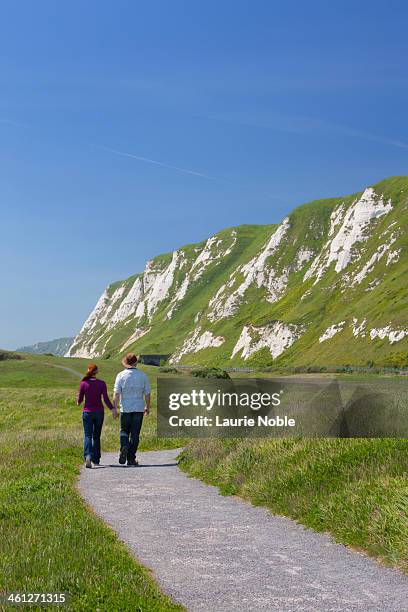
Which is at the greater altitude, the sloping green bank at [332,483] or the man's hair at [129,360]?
the man's hair at [129,360]

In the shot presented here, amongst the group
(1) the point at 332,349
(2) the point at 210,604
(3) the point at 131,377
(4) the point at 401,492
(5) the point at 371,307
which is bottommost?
(2) the point at 210,604

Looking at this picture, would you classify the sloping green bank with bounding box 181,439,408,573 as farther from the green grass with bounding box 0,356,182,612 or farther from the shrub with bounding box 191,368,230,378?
the shrub with bounding box 191,368,230,378

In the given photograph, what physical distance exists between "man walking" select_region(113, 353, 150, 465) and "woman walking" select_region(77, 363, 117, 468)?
365mm

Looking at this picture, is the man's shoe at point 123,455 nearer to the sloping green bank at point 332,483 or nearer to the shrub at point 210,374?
the sloping green bank at point 332,483

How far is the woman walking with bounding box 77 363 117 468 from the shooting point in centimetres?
1820

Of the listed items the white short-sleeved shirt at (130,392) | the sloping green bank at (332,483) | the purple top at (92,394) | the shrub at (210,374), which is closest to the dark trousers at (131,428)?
the white short-sleeved shirt at (130,392)

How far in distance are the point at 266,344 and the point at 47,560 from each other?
184115mm

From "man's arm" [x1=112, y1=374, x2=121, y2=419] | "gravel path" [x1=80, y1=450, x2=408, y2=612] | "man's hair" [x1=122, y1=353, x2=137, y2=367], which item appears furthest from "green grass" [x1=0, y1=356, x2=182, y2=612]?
"man's hair" [x1=122, y1=353, x2=137, y2=367]

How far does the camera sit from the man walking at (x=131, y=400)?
18.0 m

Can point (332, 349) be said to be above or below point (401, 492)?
above

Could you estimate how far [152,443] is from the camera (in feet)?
79.6

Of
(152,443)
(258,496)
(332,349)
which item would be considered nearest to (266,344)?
(332,349)

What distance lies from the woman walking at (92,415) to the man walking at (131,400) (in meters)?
0.36

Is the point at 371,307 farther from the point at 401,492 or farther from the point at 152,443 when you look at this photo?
the point at 401,492
